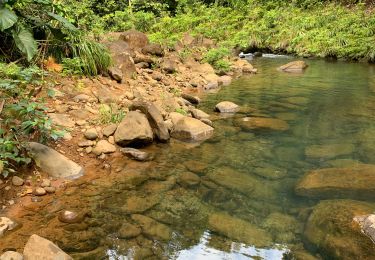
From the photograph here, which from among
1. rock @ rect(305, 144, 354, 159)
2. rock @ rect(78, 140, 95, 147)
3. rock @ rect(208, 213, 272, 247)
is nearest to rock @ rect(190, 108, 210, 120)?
rock @ rect(305, 144, 354, 159)

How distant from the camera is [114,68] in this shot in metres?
7.18

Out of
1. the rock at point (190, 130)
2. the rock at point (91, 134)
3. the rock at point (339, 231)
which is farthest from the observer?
the rock at point (190, 130)

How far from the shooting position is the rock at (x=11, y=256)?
104 inches

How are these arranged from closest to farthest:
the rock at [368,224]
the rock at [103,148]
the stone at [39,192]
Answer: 1. the rock at [368,224]
2. the stone at [39,192]
3. the rock at [103,148]

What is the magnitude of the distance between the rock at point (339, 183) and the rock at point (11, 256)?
270cm

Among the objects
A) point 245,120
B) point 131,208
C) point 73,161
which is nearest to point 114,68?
point 245,120

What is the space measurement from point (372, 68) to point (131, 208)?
1147 cm

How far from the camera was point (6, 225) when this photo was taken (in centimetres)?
317

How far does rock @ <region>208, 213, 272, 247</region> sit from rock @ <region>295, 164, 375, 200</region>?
0.85 metres

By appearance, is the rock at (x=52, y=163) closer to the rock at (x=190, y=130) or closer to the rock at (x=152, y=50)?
the rock at (x=190, y=130)

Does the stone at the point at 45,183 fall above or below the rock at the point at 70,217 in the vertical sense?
above

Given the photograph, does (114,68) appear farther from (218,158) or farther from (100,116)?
(218,158)

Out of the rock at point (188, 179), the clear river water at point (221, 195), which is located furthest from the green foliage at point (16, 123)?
the rock at point (188, 179)

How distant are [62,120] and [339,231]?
368cm
